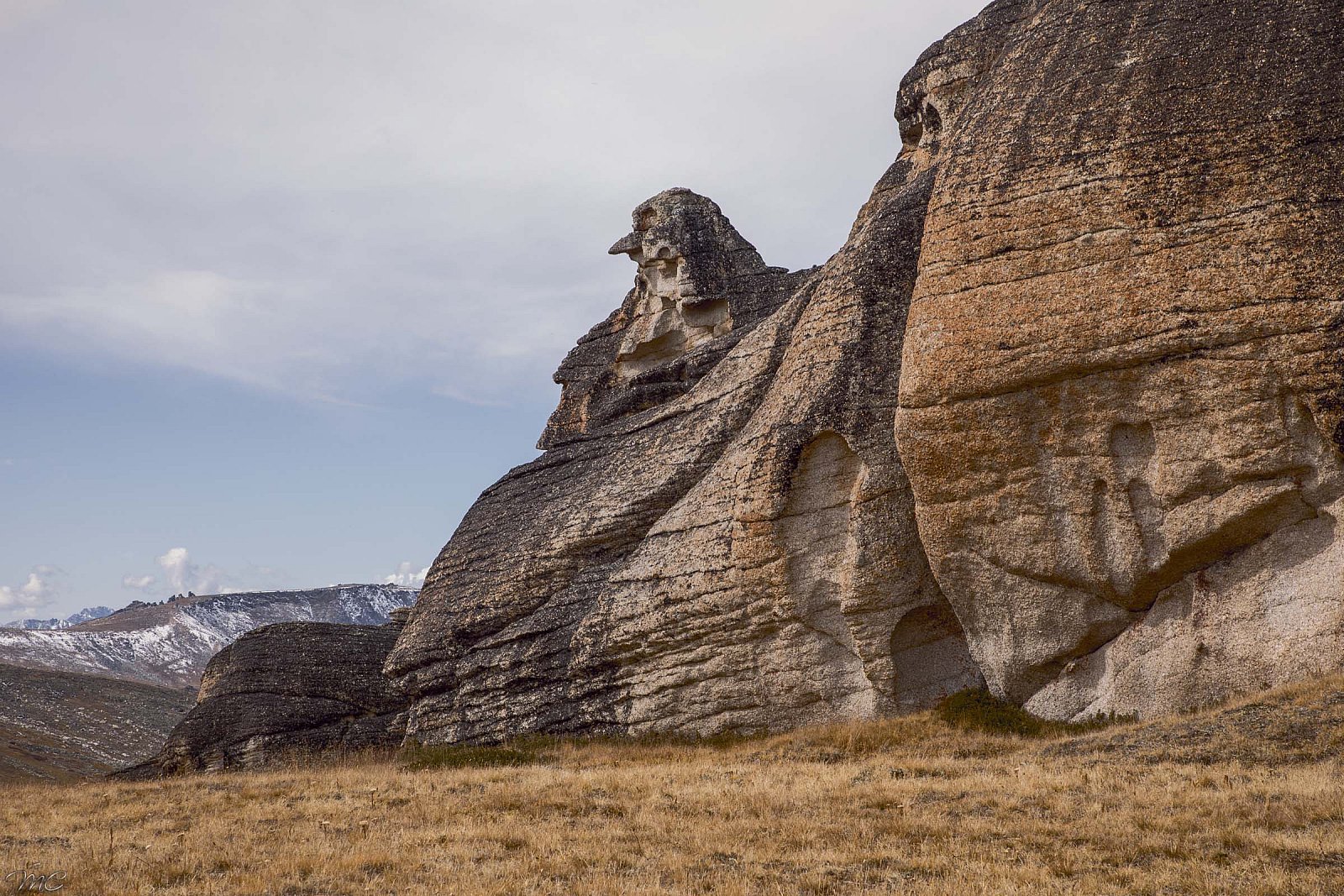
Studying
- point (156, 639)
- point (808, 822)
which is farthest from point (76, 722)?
point (156, 639)

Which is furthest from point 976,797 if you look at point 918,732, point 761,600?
point 761,600

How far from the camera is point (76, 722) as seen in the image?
6456 cm

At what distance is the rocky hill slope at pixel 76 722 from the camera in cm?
5097

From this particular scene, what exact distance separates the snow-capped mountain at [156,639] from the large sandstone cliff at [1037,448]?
123 meters

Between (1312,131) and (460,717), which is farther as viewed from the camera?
(460,717)

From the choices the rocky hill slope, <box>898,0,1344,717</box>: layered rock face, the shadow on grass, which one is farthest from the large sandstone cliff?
the rocky hill slope

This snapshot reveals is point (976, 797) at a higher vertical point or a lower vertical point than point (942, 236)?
lower

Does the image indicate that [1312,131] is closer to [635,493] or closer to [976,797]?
[976,797]

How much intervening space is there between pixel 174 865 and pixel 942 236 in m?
15.4

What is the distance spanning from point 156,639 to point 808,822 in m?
176

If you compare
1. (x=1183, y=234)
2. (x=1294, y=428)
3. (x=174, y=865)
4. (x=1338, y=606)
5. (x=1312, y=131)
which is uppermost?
(x=1312, y=131)

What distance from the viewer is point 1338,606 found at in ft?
57.0

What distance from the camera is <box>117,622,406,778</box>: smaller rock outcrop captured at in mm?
27859

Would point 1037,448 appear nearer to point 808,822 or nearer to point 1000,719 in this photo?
point 1000,719
